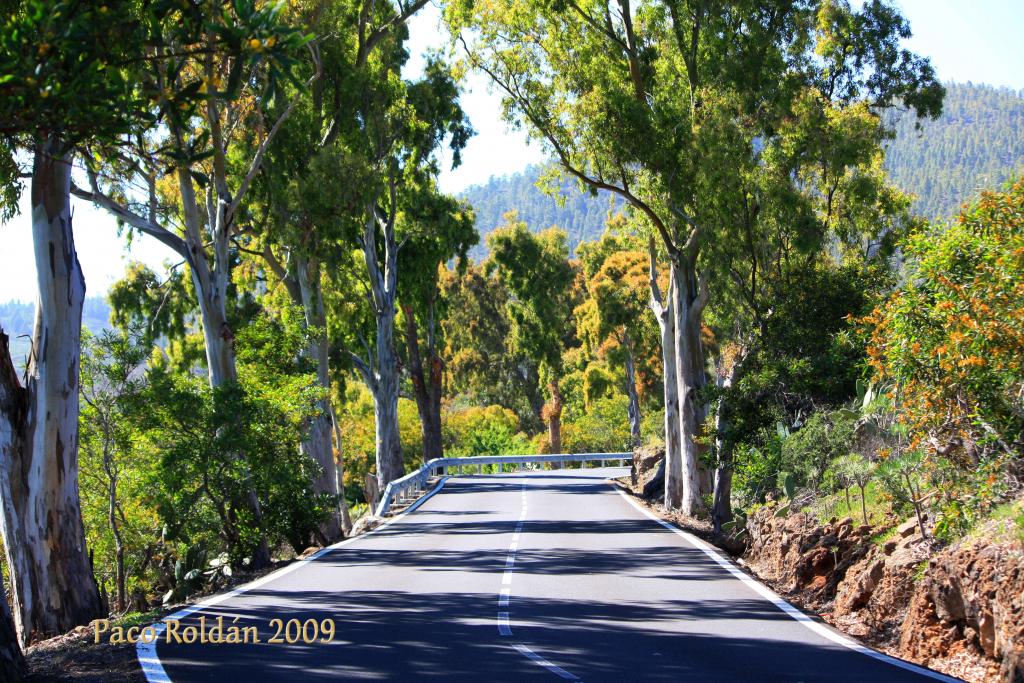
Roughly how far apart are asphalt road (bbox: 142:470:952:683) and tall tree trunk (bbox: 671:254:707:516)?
5.25 m

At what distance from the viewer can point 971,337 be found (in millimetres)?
10812

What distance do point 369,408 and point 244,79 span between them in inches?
1500

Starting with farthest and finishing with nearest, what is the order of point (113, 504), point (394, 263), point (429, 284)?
point (429, 284) → point (394, 263) → point (113, 504)

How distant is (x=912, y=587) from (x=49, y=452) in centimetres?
993

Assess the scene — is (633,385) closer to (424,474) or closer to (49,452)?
(424,474)

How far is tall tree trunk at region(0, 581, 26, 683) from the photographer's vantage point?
809 centimetres

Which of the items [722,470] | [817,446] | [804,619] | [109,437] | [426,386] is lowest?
[804,619]

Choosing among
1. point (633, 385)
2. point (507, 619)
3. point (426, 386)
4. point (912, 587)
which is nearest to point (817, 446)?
point (912, 587)

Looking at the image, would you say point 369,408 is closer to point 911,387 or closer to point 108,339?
point 108,339

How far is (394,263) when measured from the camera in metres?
35.0

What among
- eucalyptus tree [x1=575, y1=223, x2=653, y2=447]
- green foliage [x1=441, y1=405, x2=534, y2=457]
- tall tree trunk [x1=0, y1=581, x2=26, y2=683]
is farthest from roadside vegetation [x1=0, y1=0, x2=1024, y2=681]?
green foliage [x1=441, y1=405, x2=534, y2=457]

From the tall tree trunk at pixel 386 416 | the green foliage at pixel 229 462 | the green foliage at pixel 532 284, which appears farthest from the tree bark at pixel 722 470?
the green foliage at pixel 532 284

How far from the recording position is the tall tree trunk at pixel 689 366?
84.7ft

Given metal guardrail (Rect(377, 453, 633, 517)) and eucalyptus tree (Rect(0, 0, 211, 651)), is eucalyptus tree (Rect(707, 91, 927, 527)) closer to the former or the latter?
metal guardrail (Rect(377, 453, 633, 517))
